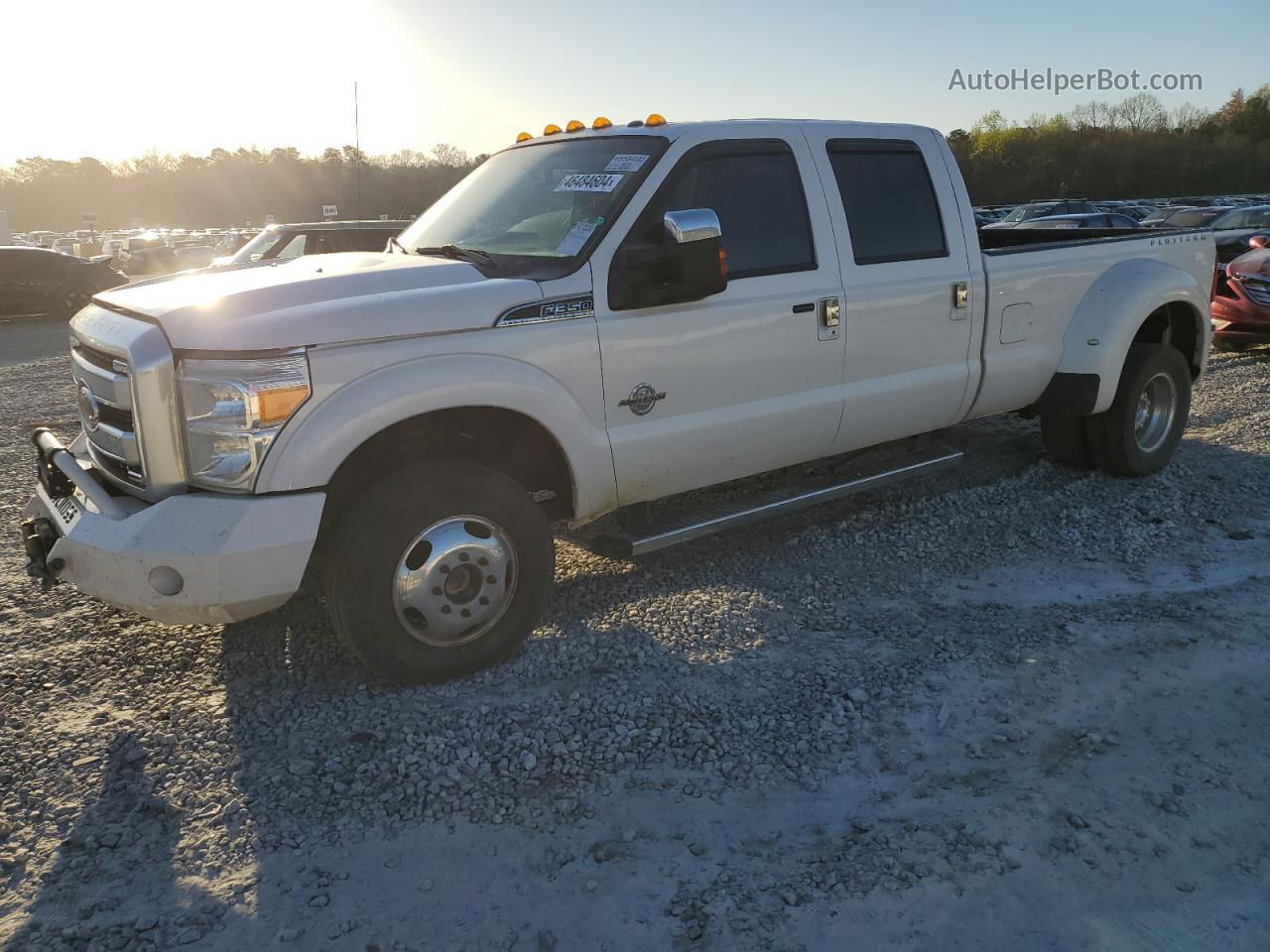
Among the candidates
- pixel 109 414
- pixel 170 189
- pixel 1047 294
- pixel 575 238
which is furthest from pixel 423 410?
pixel 170 189

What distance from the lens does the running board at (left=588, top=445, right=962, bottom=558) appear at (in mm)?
4270

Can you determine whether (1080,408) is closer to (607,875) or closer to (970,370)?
(970,370)

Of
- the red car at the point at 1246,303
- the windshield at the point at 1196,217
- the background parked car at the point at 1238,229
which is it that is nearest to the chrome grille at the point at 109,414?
the red car at the point at 1246,303

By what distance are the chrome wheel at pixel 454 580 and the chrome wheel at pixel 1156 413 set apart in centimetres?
430

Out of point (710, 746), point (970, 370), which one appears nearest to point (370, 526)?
point (710, 746)

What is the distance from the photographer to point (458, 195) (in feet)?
16.2

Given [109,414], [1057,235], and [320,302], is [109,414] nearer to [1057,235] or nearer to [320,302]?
[320,302]

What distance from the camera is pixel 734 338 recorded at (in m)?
4.28

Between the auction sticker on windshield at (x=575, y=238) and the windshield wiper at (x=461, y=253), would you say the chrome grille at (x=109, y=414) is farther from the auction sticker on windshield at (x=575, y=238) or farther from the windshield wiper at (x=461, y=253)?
the auction sticker on windshield at (x=575, y=238)

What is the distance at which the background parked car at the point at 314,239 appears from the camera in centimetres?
1145

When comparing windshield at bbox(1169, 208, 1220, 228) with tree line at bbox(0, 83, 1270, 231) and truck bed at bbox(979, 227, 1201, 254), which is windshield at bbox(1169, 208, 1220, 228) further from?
tree line at bbox(0, 83, 1270, 231)

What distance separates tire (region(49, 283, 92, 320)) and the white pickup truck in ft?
55.9

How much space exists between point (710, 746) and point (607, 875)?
71cm

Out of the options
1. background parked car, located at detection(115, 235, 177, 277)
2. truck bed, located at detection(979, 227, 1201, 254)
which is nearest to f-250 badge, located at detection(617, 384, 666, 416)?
truck bed, located at detection(979, 227, 1201, 254)
